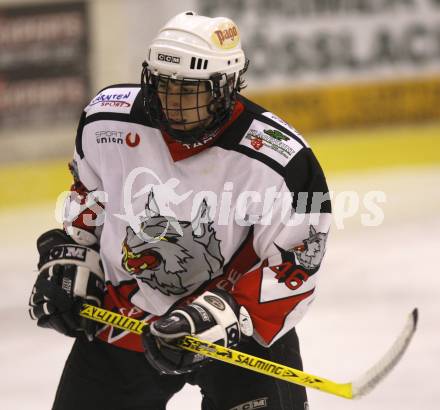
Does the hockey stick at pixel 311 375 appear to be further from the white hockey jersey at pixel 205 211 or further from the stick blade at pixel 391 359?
the white hockey jersey at pixel 205 211

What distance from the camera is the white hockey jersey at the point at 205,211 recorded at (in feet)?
8.91

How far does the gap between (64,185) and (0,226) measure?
2.45 feet

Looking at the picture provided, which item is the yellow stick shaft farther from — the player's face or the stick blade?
the player's face

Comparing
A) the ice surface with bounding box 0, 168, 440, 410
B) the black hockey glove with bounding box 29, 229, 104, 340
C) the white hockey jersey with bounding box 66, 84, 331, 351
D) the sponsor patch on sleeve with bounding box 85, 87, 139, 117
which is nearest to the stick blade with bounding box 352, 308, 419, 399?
the white hockey jersey with bounding box 66, 84, 331, 351

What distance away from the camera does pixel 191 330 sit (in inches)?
101

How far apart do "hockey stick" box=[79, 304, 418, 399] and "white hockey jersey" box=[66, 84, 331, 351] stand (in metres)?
0.11

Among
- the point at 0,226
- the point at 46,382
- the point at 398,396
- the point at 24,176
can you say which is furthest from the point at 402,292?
the point at 24,176

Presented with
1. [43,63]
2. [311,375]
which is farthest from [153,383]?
[43,63]

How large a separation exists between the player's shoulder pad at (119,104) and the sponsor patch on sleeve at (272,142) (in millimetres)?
302

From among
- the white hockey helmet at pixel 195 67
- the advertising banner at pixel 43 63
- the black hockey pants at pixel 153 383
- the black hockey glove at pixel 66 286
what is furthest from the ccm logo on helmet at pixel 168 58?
the advertising banner at pixel 43 63

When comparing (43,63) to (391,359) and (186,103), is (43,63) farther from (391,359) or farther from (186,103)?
(391,359)

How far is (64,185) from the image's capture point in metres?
6.73

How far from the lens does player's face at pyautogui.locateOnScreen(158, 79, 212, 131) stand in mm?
2664

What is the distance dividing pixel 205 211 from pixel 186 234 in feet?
0.30
